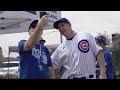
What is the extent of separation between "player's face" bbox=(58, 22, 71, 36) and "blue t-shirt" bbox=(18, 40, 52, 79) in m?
0.37

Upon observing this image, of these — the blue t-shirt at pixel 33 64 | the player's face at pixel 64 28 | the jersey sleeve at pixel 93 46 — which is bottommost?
the blue t-shirt at pixel 33 64

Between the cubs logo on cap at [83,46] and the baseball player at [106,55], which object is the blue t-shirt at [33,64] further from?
the baseball player at [106,55]

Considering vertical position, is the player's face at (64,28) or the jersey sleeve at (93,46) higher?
Result: the player's face at (64,28)

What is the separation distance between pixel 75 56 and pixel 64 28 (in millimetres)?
357

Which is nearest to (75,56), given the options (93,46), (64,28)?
(93,46)

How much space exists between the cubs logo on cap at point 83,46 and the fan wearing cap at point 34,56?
37cm

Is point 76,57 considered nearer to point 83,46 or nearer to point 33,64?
point 83,46

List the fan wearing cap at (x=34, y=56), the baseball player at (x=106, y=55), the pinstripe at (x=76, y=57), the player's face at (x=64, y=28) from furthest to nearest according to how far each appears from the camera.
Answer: the baseball player at (x=106, y=55) < the player's face at (x=64, y=28) < the pinstripe at (x=76, y=57) < the fan wearing cap at (x=34, y=56)

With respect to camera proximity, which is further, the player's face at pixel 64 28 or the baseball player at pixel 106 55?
the baseball player at pixel 106 55

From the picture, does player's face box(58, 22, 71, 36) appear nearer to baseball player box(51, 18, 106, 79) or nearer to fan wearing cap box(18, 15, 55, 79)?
baseball player box(51, 18, 106, 79)

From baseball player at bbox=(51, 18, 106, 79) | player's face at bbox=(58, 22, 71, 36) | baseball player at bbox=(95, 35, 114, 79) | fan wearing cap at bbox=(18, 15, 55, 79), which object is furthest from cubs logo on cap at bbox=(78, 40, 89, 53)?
baseball player at bbox=(95, 35, 114, 79)

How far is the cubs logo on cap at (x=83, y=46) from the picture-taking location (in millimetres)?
3494

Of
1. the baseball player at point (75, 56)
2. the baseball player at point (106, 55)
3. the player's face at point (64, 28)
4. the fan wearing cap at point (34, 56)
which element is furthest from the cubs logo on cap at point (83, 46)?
the baseball player at point (106, 55)
